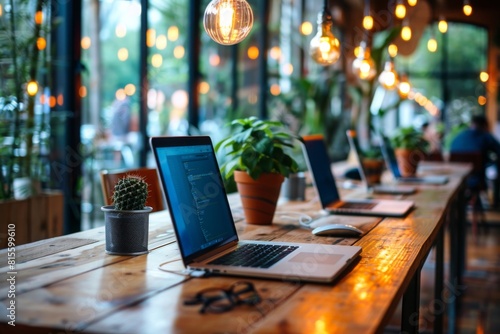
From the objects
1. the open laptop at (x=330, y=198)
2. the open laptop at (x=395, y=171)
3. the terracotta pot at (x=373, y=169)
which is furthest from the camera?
the open laptop at (x=395, y=171)

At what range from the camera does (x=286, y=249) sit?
188cm

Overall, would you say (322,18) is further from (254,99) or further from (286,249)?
(254,99)

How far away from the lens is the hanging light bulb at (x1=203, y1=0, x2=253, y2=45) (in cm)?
233

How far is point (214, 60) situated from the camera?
6.52 m

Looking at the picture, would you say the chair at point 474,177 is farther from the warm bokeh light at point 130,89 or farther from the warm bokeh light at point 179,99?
the warm bokeh light at point 130,89

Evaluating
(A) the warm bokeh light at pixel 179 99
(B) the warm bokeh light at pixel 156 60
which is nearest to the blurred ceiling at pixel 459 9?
(A) the warm bokeh light at pixel 179 99

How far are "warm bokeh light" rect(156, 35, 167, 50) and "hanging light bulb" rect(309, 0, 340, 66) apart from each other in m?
2.04

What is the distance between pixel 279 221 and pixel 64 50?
1955 millimetres

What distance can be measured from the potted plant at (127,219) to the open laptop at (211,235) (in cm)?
13

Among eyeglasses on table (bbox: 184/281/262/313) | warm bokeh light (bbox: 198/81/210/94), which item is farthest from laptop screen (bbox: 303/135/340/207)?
warm bokeh light (bbox: 198/81/210/94)

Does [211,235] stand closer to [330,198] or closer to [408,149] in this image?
[330,198]

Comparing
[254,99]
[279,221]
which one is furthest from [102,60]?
[279,221]

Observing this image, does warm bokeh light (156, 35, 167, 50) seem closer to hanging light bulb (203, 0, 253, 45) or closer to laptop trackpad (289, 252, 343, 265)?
hanging light bulb (203, 0, 253, 45)

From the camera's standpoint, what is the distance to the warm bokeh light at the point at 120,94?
202 inches
